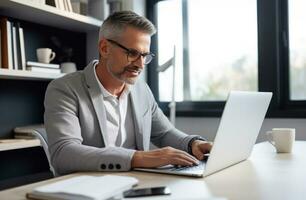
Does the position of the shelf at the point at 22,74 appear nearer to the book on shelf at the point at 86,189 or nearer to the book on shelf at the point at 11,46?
the book on shelf at the point at 11,46

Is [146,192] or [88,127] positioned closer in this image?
[146,192]

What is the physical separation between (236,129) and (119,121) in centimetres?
63

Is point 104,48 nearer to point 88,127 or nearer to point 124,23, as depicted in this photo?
point 124,23

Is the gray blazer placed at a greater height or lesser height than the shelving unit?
lesser

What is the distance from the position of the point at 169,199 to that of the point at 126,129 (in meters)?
0.84

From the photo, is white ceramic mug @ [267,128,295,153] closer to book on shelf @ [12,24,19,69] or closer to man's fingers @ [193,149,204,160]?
man's fingers @ [193,149,204,160]

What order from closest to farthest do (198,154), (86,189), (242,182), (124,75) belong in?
(86,189) < (242,182) < (198,154) < (124,75)

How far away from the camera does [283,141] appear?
1.45m

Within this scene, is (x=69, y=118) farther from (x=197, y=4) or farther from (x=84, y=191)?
(x=197, y=4)

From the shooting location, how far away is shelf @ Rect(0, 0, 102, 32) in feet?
7.32

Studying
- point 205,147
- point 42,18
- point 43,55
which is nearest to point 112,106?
point 205,147

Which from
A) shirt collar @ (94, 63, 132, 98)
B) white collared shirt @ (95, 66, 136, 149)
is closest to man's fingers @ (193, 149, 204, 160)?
white collared shirt @ (95, 66, 136, 149)

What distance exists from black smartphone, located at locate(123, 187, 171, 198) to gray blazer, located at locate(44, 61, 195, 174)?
0.84 feet

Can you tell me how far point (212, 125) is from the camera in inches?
107
